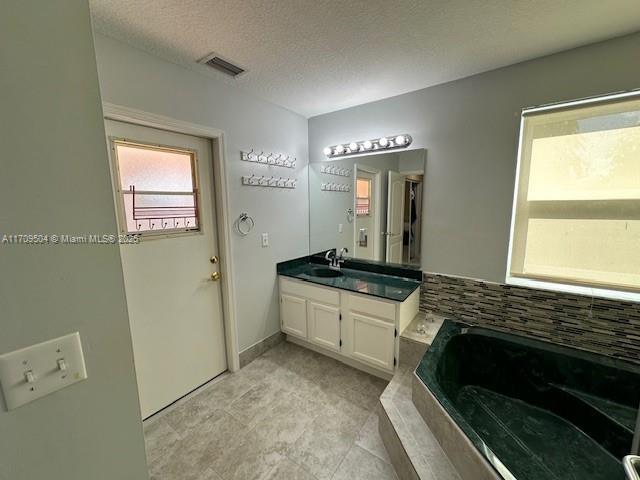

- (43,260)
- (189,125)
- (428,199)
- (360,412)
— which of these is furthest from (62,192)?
(428,199)

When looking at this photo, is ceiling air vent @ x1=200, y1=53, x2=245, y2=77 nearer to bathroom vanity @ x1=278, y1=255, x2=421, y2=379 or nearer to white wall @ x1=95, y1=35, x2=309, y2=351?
white wall @ x1=95, y1=35, x2=309, y2=351

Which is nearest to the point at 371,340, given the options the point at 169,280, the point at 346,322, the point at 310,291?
the point at 346,322

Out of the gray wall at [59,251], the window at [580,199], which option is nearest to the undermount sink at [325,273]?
the window at [580,199]

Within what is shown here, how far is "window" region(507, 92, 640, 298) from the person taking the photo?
67.5 inches

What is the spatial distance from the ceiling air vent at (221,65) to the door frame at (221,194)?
415 mm

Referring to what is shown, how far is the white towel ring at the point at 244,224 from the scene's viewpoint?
7.63ft

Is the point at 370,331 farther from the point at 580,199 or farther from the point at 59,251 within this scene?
the point at 59,251

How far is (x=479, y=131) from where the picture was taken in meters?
2.05

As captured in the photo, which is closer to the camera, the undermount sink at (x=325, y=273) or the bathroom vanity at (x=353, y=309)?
the bathroom vanity at (x=353, y=309)

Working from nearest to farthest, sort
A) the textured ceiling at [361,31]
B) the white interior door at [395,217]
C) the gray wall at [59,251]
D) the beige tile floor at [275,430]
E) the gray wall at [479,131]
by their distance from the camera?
the gray wall at [59,251] → the textured ceiling at [361,31] → the beige tile floor at [275,430] → the gray wall at [479,131] → the white interior door at [395,217]

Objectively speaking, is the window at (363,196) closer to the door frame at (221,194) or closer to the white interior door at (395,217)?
the white interior door at (395,217)

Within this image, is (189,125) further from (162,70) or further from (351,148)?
(351,148)

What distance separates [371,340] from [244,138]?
207 cm

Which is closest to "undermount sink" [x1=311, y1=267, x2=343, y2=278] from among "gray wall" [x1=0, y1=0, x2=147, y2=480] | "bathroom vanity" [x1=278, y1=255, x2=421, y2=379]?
"bathroom vanity" [x1=278, y1=255, x2=421, y2=379]
